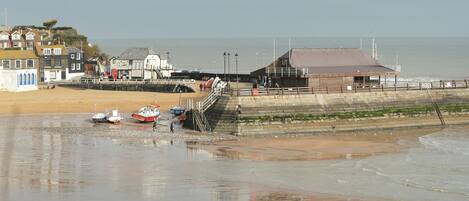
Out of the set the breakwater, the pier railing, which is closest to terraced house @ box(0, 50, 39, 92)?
the breakwater

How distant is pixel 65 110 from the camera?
191 ft

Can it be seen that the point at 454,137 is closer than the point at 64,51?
Yes

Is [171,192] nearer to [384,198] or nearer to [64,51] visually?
[384,198]

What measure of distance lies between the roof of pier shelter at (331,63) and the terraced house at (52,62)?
107 feet

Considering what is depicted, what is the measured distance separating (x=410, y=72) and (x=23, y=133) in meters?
66.3

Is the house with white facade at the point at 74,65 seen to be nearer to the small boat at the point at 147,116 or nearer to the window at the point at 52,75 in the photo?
the window at the point at 52,75

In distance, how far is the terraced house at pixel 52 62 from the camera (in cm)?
8104

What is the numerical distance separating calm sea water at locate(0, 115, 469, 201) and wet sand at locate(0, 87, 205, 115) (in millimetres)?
13017

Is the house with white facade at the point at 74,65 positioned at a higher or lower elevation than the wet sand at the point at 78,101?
higher

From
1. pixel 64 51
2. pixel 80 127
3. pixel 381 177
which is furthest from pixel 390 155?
pixel 64 51

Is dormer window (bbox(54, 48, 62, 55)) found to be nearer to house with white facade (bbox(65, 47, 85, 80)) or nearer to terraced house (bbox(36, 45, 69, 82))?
→ terraced house (bbox(36, 45, 69, 82))

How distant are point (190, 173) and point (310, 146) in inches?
399

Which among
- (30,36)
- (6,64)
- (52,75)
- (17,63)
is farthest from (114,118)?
(30,36)

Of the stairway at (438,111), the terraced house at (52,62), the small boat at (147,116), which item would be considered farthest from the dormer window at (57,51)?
the stairway at (438,111)
